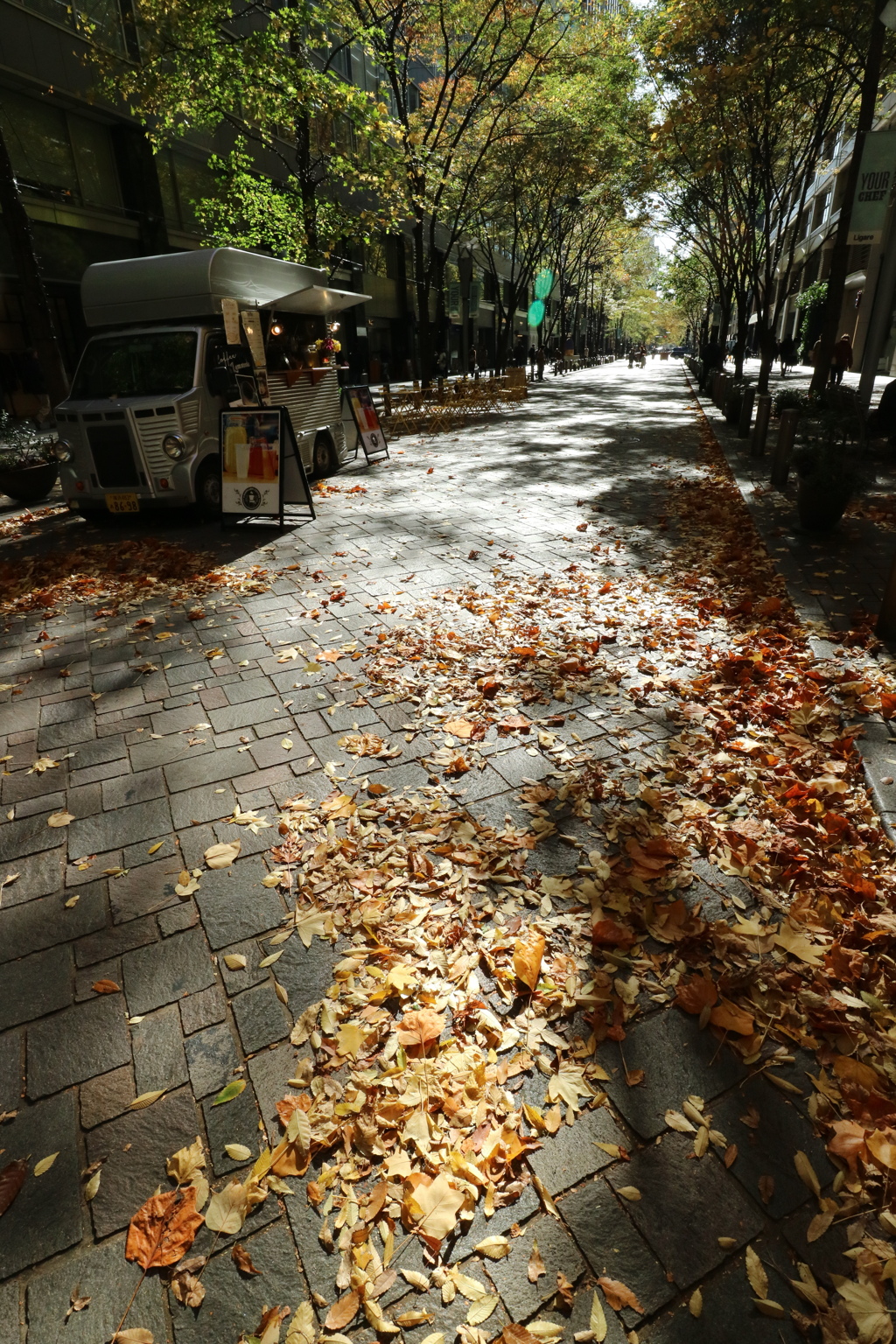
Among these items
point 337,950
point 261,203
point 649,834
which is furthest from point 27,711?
point 261,203

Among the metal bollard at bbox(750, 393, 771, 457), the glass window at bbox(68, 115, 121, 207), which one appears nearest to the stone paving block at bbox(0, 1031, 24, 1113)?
the metal bollard at bbox(750, 393, 771, 457)

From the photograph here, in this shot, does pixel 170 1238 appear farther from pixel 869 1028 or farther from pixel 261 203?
pixel 261 203

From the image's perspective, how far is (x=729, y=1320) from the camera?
1758 millimetres

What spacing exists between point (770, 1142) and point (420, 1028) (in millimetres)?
1146

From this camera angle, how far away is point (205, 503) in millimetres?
9602

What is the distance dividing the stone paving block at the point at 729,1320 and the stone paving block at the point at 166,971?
1.82 meters

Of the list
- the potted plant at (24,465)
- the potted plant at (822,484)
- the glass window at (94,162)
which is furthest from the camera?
the glass window at (94,162)

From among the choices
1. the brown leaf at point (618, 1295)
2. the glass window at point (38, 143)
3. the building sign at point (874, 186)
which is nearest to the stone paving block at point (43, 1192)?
the brown leaf at point (618, 1295)

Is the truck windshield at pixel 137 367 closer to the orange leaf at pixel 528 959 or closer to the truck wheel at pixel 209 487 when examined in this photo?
the truck wheel at pixel 209 487

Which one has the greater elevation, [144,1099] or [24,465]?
[24,465]

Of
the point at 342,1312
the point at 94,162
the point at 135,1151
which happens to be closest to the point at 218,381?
the point at 135,1151

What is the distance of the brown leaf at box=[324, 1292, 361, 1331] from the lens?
1769mm

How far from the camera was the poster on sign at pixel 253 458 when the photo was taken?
8758 mm

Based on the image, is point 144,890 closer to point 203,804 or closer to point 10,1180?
point 203,804
